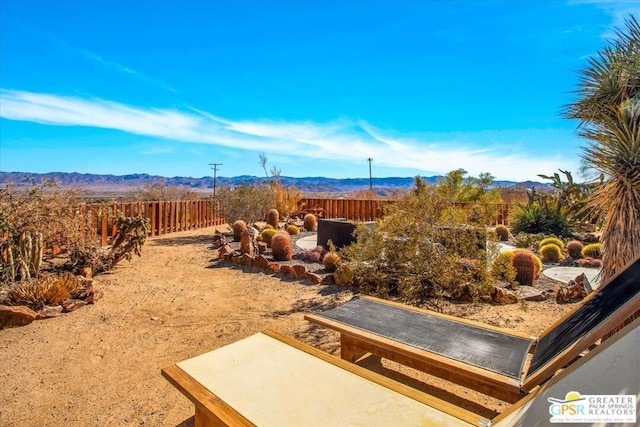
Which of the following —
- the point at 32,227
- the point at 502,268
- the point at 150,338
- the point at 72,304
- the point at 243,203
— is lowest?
the point at 150,338

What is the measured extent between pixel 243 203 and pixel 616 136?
28.8 ft

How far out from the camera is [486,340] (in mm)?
2480

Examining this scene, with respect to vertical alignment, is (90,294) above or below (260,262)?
below

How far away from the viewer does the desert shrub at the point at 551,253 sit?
739cm

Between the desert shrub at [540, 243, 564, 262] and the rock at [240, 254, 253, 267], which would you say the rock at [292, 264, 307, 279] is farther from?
the desert shrub at [540, 243, 564, 262]

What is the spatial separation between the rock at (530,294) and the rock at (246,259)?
4724 mm

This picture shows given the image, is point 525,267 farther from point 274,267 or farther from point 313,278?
point 274,267


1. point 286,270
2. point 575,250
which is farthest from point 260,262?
point 575,250

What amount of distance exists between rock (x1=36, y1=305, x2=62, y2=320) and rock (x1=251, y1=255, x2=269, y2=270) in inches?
125

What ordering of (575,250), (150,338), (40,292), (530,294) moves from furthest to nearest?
(575,250) < (530,294) < (40,292) < (150,338)

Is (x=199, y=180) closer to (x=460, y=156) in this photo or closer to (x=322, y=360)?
(x=460, y=156)
